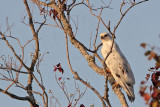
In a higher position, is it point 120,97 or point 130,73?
point 130,73

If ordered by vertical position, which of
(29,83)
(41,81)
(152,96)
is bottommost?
(152,96)

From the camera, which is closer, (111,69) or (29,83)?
(29,83)

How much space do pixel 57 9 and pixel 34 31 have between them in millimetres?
636

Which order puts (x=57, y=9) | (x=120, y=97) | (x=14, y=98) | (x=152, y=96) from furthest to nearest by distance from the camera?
(x=57, y=9) < (x=120, y=97) < (x=14, y=98) < (x=152, y=96)

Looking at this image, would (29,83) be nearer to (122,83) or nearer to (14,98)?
(14,98)

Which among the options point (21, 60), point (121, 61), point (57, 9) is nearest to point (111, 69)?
point (121, 61)

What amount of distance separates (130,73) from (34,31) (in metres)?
2.20

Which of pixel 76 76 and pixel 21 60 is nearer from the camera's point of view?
pixel 76 76

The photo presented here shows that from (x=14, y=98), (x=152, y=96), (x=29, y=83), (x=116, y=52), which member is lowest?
(x=152, y=96)

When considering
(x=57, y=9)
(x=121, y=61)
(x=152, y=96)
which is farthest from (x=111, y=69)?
(x=152, y=96)

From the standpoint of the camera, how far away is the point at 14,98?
4.45 m

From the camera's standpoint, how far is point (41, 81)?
16.0 ft

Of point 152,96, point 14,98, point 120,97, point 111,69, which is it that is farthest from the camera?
point 111,69

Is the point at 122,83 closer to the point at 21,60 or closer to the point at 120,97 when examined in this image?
the point at 120,97
